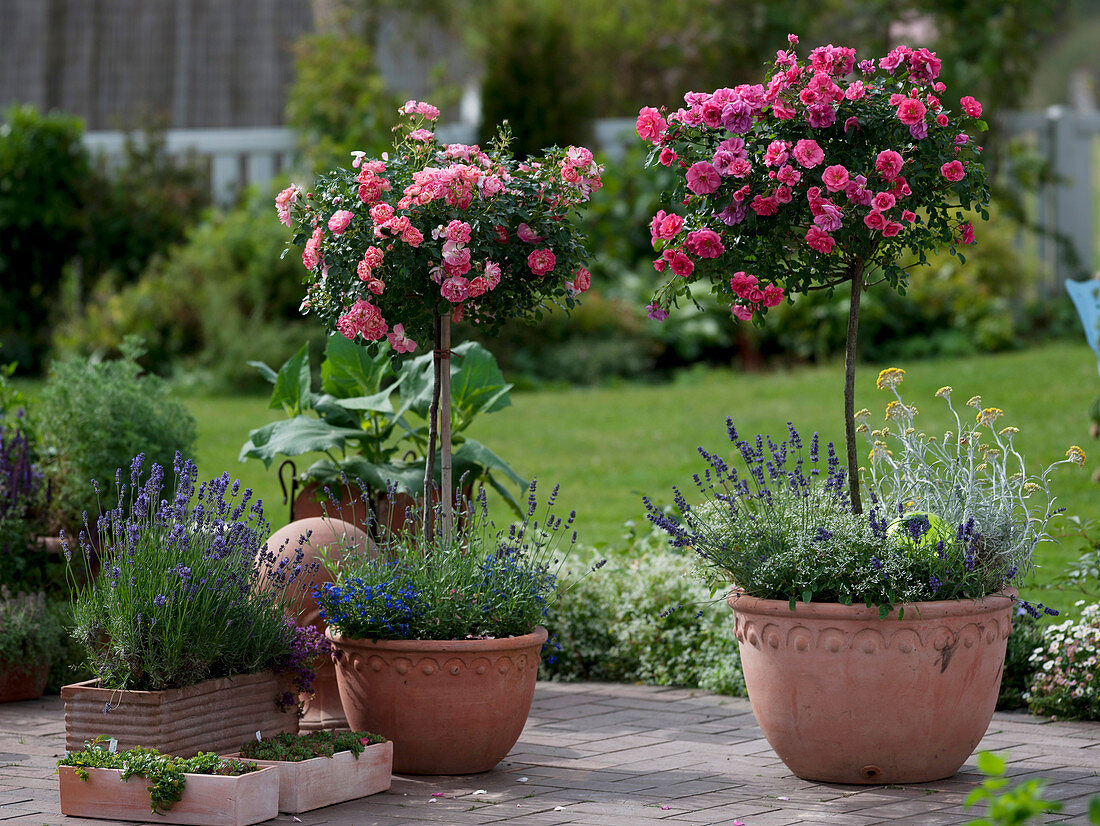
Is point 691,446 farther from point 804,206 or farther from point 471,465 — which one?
point 804,206

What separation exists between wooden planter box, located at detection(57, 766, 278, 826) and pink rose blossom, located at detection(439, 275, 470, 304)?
4.59ft

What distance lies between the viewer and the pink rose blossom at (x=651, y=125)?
3.83 m

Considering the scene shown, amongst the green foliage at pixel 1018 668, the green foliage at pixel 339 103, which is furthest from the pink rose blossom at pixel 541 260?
the green foliage at pixel 339 103

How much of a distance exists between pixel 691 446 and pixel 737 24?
6509 millimetres

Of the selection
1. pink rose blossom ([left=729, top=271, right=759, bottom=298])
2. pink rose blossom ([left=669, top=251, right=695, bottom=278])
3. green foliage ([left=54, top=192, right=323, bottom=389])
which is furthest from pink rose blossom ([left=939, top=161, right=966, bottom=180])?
green foliage ([left=54, top=192, right=323, bottom=389])

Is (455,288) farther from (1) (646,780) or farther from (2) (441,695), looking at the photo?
(1) (646,780)

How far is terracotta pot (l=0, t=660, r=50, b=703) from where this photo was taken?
4.72 metres

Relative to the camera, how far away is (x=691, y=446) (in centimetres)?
811

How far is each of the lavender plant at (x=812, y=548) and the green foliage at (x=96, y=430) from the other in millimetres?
2195

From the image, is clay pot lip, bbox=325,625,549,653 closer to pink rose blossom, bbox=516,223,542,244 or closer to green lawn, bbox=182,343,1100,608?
pink rose blossom, bbox=516,223,542,244

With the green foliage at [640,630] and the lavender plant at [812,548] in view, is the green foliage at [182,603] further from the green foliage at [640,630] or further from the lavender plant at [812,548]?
the green foliage at [640,630]

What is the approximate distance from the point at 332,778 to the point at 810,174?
208 cm

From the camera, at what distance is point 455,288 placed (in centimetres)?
395

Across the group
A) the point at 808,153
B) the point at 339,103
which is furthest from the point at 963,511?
the point at 339,103
